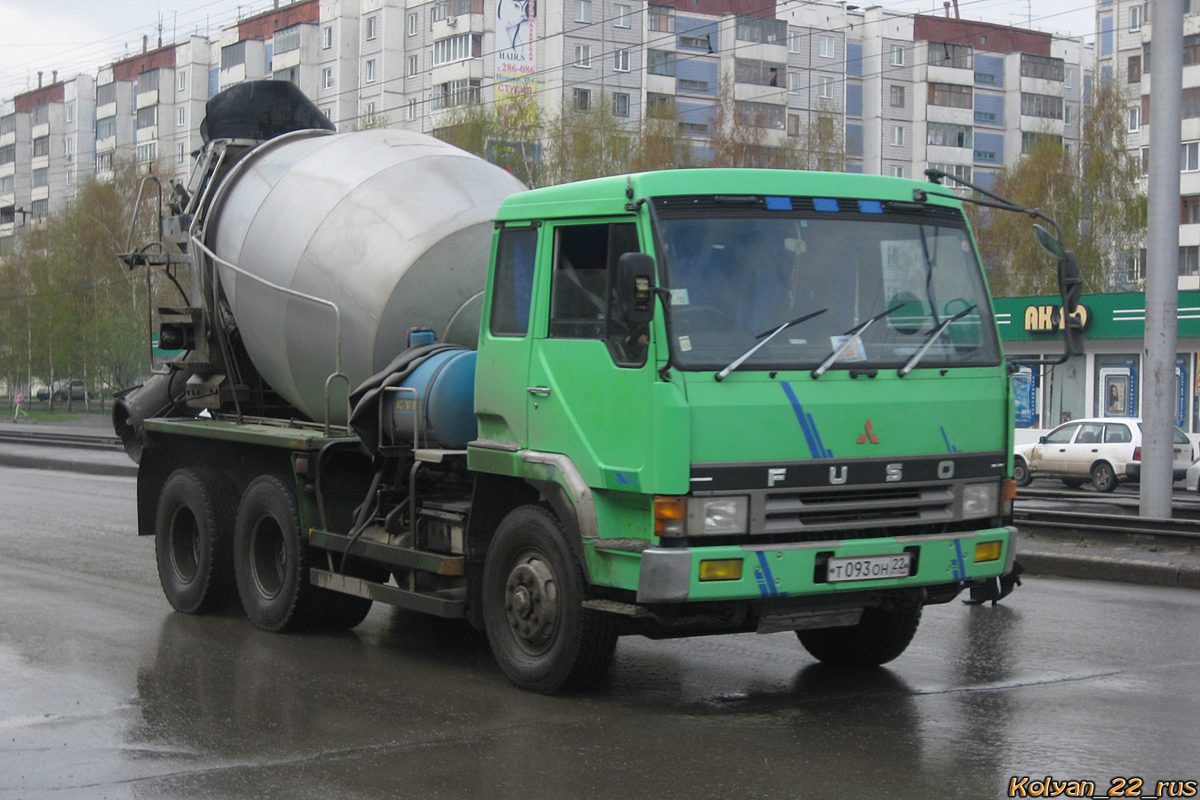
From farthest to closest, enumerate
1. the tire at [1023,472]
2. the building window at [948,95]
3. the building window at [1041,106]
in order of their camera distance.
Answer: the building window at [1041,106] → the building window at [948,95] → the tire at [1023,472]

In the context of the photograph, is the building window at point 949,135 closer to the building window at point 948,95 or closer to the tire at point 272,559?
the building window at point 948,95

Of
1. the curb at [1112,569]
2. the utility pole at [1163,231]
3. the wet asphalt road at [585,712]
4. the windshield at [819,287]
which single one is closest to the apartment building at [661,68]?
the utility pole at [1163,231]

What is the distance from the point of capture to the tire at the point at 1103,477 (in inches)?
1059

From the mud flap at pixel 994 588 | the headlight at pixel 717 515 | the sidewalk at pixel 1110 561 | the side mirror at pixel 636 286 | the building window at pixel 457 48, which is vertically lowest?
the sidewalk at pixel 1110 561

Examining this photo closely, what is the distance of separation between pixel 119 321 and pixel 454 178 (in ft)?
176

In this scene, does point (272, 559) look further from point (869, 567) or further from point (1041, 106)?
point (1041, 106)

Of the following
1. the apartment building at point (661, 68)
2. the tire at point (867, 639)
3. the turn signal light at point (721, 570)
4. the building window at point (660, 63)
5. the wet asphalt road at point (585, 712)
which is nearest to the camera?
the wet asphalt road at point (585, 712)

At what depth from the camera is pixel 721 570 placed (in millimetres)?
6254

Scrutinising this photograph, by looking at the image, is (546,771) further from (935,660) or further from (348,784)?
(935,660)

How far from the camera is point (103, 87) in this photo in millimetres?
100250

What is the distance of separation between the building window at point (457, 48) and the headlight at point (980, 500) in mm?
64757

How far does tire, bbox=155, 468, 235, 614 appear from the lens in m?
9.84

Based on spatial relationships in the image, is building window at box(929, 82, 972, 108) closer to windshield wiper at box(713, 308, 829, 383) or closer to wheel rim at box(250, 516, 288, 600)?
wheel rim at box(250, 516, 288, 600)

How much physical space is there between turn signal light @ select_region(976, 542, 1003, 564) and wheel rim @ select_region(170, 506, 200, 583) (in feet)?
18.6
